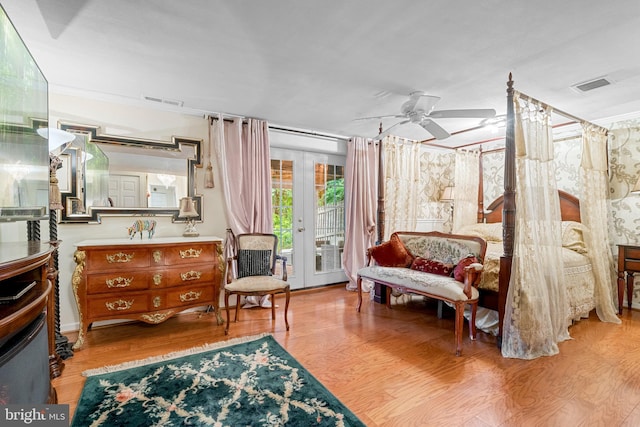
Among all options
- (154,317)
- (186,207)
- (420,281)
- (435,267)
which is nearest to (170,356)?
(154,317)

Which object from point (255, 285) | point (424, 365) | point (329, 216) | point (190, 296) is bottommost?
point (424, 365)

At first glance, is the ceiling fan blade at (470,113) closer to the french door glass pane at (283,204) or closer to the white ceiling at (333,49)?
the white ceiling at (333,49)

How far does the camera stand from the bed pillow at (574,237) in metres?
3.50

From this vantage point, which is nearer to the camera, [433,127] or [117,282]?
[117,282]

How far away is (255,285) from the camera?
3092mm

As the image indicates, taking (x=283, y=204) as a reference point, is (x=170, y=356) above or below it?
below

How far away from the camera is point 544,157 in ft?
8.91

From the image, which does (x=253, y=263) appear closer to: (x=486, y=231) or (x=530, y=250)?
(x=530, y=250)

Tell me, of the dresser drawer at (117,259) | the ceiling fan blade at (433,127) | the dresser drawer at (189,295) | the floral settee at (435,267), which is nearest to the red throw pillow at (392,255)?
the floral settee at (435,267)

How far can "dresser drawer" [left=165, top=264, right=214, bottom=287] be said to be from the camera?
9.82ft

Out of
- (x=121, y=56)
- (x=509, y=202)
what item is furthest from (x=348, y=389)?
(x=121, y=56)

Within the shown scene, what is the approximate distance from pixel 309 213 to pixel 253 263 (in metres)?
1.47

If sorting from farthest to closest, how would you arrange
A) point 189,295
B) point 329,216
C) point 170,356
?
point 329,216 < point 189,295 < point 170,356

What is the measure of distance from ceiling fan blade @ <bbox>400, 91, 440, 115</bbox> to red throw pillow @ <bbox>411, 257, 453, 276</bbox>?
1666mm
